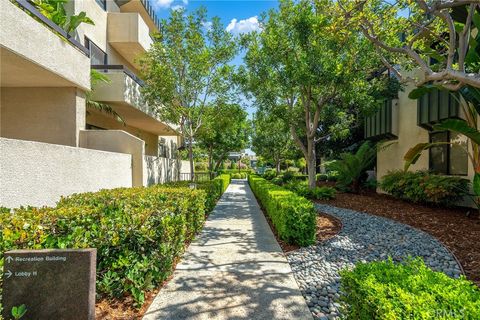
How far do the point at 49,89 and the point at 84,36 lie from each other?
4109 mm

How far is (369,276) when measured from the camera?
231cm

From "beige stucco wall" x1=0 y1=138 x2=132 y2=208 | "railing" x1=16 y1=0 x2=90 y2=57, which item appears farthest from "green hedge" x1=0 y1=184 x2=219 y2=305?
"railing" x1=16 y1=0 x2=90 y2=57

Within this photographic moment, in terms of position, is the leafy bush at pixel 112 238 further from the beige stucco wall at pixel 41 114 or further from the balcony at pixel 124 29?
the balcony at pixel 124 29

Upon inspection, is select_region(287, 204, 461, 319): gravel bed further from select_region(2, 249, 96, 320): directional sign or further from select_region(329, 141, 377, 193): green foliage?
select_region(329, 141, 377, 193): green foliage

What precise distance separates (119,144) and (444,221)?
34.3ft

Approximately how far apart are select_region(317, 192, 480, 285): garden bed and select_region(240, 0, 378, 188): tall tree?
126 inches

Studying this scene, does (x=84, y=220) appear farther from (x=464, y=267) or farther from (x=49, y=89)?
(x=49, y=89)

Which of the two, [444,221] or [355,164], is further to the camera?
[355,164]

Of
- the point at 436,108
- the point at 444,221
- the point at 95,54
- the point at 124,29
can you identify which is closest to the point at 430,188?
the point at 444,221

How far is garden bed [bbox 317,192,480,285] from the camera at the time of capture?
15.9 ft

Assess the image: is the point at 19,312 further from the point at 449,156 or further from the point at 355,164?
the point at 355,164

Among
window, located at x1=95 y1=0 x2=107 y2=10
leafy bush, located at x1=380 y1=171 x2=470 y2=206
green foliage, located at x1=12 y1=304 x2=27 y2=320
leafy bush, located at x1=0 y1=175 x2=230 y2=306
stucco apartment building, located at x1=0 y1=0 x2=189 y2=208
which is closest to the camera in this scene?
green foliage, located at x1=12 y1=304 x2=27 y2=320

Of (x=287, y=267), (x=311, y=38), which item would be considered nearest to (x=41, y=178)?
(x=287, y=267)

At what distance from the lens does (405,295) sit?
6.31 ft
